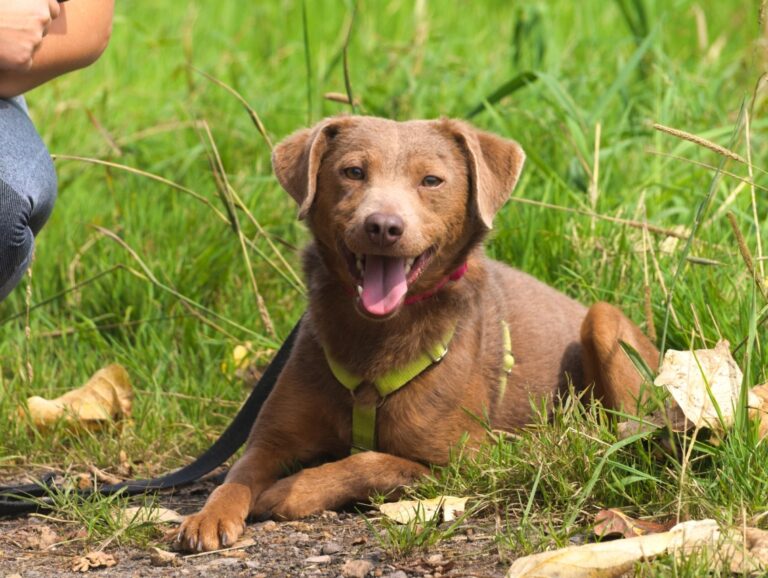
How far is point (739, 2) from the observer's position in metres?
8.95

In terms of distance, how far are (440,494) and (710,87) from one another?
355cm

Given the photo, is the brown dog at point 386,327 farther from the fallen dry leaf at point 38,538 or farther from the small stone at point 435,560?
the small stone at point 435,560

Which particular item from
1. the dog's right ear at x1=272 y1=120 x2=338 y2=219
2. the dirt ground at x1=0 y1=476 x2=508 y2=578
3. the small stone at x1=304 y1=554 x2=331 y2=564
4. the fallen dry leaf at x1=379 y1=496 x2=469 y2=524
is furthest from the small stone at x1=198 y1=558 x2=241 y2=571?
the dog's right ear at x1=272 y1=120 x2=338 y2=219

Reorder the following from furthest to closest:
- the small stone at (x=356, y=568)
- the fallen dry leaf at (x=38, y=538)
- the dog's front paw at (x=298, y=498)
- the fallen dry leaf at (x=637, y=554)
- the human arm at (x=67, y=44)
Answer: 1. the human arm at (x=67, y=44)
2. the dog's front paw at (x=298, y=498)
3. the fallen dry leaf at (x=38, y=538)
4. the small stone at (x=356, y=568)
5. the fallen dry leaf at (x=637, y=554)

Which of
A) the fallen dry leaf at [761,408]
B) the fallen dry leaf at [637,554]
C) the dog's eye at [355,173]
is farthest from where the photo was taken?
the dog's eye at [355,173]

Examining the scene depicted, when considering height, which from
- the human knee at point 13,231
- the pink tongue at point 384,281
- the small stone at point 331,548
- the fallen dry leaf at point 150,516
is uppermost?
the human knee at point 13,231

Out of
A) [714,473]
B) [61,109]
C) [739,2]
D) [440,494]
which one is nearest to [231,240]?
[61,109]

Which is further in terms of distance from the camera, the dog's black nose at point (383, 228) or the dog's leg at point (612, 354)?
the dog's leg at point (612, 354)

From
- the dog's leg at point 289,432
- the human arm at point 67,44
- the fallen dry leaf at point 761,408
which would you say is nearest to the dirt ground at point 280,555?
the dog's leg at point 289,432

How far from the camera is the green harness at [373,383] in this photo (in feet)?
12.0

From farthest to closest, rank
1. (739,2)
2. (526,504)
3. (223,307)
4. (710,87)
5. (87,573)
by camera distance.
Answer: (739,2) < (710,87) < (223,307) < (526,504) < (87,573)

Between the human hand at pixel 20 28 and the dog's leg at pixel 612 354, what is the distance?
1987 mm

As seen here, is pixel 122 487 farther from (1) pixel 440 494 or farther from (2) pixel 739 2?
(2) pixel 739 2

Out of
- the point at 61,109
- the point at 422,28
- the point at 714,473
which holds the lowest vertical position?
the point at 714,473
